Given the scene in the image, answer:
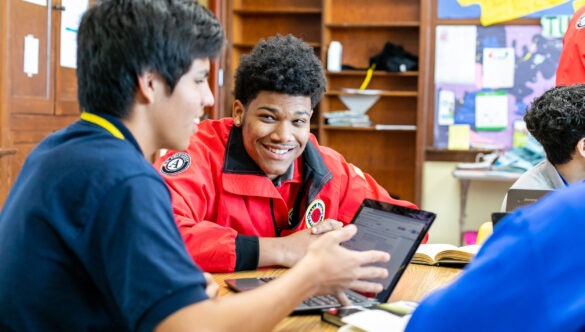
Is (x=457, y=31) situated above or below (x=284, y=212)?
above

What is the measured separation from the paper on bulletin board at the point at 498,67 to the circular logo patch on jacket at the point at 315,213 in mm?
4226

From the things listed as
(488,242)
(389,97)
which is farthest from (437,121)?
(488,242)

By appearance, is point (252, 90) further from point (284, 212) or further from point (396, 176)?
point (396, 176)

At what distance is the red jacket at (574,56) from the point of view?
3111 mm

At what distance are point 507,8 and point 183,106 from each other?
204 inches

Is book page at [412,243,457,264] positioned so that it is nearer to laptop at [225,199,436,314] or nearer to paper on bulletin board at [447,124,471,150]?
laptop at [225,199,436,314]

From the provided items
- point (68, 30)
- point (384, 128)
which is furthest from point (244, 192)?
point (384, 128)

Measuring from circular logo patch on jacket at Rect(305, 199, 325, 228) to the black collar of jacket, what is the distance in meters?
0.02

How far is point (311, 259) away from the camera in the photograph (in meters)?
1.13

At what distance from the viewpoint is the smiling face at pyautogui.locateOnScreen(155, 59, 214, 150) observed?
3.70ft

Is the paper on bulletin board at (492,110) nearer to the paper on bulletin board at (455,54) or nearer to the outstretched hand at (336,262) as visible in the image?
the paper on bulletin board at (455,54)

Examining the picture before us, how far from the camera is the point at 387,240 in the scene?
Answer: 1.43 metres

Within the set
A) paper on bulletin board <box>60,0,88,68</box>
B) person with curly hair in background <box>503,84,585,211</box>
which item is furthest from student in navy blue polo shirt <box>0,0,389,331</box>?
paper on bulletin board <box>60,0,88,68</box>

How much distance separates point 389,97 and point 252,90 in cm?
425
